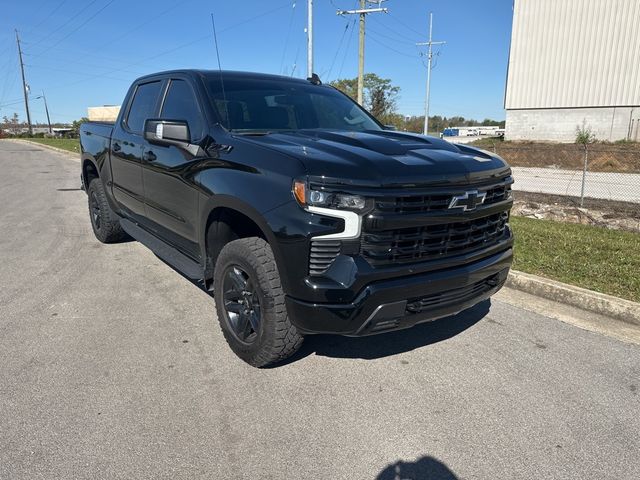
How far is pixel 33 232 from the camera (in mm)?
7105

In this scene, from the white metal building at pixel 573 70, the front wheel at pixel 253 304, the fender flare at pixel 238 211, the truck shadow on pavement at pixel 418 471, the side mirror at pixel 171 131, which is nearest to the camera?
the truck shadow on pavement at pixel 418 471

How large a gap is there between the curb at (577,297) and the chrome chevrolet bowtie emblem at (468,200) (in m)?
2.01

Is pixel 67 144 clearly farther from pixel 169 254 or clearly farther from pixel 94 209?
pixel 169 254

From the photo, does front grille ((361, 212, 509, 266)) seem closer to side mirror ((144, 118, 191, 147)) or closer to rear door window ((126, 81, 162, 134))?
side mirror ((144, 118, 191, 147))

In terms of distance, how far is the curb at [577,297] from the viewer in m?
4.07

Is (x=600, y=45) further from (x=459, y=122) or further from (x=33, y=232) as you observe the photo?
(x=459, y=122)

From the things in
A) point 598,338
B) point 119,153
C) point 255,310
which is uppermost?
point 119,153

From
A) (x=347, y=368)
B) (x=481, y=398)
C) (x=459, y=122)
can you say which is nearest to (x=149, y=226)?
(x=347, y=368)

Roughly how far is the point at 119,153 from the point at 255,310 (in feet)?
9.75

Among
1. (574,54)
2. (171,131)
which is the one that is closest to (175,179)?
(171,131)

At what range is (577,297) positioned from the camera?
4.36 meters

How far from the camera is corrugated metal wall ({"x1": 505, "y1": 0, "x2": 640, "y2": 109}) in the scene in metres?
37.1

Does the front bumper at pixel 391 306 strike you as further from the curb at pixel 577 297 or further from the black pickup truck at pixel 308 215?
the curb at pixel 577 297

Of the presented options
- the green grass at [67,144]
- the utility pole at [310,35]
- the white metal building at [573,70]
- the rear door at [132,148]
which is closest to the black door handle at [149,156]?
the rear door at [132,148]
